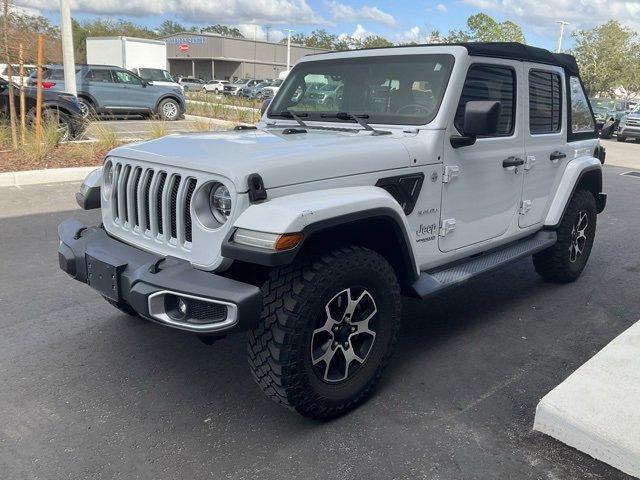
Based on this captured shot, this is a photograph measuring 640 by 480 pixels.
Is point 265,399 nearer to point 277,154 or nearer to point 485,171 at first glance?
point 277,154

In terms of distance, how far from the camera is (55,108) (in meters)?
11.4

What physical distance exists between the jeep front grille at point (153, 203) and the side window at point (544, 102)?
2.79 metres

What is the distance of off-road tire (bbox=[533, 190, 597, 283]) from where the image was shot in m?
4.93

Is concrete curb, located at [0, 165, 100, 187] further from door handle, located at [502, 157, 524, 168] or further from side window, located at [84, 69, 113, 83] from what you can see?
side window, located at [84, 69, 113, 83]

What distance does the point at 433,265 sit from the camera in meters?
3.62

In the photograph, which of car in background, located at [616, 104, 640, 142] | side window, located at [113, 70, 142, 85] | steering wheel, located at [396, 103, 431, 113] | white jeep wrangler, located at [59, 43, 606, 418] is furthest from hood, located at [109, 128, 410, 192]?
car in background, located at [616, 104, 640, 142]

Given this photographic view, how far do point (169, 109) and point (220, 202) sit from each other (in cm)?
1670

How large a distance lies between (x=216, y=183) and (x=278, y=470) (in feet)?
4.42

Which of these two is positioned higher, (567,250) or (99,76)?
(99,76)

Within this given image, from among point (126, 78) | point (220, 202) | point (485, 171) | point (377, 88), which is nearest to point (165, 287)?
point (220, 202)

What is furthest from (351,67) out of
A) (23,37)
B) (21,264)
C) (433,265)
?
(23,37)

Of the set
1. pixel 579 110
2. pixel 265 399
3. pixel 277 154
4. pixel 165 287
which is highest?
pixel 579 110

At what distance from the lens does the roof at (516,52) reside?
3834mm

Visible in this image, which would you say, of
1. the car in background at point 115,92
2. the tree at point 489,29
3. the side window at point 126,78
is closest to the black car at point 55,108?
the car in background at point 115,92
